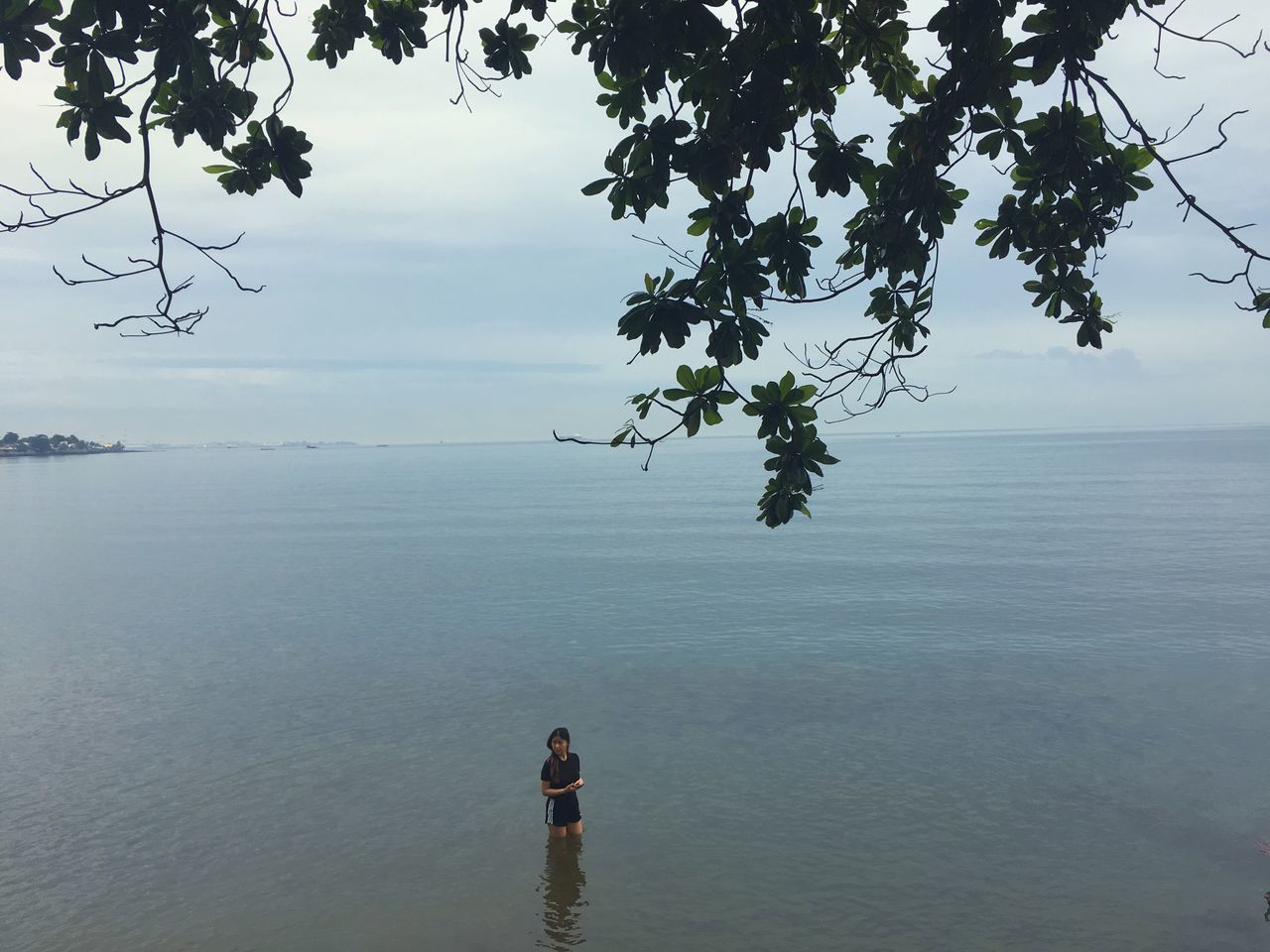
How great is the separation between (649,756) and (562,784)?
6.13 metres

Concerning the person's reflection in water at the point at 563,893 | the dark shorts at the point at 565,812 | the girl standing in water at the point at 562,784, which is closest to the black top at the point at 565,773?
the girl standing in water at the point at 562,784

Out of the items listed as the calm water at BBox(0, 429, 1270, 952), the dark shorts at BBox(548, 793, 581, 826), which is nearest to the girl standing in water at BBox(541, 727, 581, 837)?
the dark shorts at BBox(548, 793, 581, 826)

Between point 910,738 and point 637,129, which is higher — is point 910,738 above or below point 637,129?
below

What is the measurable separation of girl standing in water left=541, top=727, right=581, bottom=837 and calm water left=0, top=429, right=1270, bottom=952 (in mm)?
417

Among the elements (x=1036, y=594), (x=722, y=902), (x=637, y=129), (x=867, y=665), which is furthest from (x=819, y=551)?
(x=637, y=129)

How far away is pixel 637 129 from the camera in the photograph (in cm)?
675

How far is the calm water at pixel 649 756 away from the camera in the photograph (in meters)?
14.7

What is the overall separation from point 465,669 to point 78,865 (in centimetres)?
1551

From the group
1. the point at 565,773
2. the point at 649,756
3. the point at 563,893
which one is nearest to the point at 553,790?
the point at 565,773

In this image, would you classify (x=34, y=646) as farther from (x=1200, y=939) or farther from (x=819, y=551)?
(x=819, y=551)

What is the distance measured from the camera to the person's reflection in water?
45.4ft

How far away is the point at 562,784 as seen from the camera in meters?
16.2

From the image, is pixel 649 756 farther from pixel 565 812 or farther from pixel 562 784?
pixel 562 784

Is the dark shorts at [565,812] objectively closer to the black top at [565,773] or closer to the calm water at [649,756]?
the calm water at [649,756]
